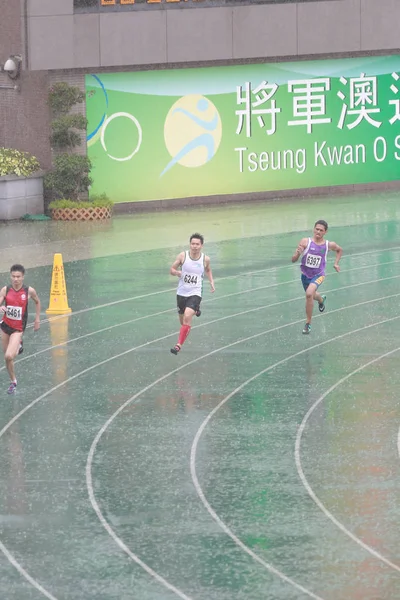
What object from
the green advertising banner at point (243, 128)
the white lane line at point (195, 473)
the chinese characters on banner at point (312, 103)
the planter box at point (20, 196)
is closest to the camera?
the white lane line at point (195, 473)

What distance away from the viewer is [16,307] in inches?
692

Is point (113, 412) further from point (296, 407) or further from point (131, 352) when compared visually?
point (131, 352)

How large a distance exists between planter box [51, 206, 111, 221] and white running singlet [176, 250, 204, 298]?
16404 millimetres

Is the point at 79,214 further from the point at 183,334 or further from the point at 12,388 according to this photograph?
the point at 12,388

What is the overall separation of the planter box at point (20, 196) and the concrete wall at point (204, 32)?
313cm

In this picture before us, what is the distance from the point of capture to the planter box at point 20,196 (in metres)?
35.8

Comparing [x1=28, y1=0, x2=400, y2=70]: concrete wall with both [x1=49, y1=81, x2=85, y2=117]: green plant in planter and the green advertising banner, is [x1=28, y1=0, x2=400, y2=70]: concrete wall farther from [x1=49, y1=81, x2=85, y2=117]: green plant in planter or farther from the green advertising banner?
the green advertising banner

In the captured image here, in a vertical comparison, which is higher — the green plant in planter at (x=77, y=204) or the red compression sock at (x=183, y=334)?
the green plant in planter at (x=77, y=204)

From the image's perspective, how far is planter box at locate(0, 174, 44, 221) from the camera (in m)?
35.8

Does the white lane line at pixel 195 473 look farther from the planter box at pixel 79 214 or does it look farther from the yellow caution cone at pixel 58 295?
the planter box at pixel 79 214

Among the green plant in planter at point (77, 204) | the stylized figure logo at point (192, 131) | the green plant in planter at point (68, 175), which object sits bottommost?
the green plant in planter at point (77, 204)

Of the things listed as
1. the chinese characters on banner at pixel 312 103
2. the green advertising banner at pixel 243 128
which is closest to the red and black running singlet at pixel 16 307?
the green advertising banner at pixel 243 128

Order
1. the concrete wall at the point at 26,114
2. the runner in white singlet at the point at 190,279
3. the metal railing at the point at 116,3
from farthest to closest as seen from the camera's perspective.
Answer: the concrete wall at the point at 26,114 → the metal railing at the point at 116,3 → the runner in white singlet at the point at 190,279

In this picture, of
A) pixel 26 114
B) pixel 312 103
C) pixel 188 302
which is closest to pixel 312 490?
pixel 188 302
